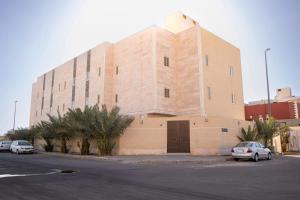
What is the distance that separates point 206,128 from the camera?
82.1 ft

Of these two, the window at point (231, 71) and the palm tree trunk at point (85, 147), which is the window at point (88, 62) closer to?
the palm tree trunk at point (85, 147)

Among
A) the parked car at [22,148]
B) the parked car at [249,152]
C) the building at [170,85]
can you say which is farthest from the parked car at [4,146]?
the parked car at [249,152]

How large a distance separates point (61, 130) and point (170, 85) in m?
13.6

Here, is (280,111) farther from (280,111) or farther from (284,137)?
(284,137)

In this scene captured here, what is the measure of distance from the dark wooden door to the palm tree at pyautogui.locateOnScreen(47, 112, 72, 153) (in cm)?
1135

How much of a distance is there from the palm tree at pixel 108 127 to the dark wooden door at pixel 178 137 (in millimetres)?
4036

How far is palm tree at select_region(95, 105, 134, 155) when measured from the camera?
2495cm

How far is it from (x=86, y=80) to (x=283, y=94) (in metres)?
51.3

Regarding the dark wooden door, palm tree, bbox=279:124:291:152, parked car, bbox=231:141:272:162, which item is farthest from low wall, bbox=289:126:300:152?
the dark wooden door

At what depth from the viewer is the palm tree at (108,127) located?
24953 mm

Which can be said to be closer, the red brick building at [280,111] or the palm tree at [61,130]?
the palm tree at [61,130]

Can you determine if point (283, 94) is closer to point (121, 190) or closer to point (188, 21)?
point (188, 21)

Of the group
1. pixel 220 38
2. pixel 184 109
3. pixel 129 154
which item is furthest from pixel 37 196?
pixel 220 38

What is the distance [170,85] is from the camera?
31.7 m
